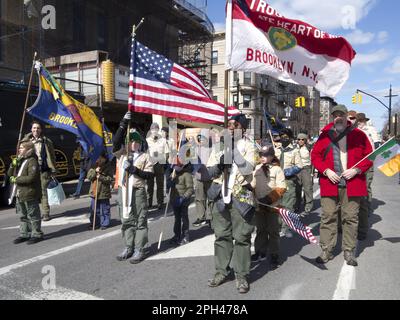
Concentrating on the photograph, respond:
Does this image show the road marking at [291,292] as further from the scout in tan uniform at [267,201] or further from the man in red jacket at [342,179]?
the man in red jacket at [342,179]

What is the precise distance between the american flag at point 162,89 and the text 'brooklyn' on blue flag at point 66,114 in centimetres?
193

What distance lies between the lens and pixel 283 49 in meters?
5.23

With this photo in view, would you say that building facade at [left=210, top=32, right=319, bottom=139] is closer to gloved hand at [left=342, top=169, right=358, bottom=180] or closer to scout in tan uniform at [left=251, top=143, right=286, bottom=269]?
scout in tan uniform at [left=251, top=143, right=286, bottom=269]

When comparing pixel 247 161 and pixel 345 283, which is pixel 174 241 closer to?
pixel 247 161

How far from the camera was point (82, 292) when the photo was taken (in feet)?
13.3

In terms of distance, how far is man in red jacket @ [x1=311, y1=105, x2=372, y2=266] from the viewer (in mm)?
4902

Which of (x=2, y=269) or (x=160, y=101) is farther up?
(x=160, y=101)

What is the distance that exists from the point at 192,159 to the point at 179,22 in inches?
1023

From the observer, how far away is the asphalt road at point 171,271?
4.02 meters

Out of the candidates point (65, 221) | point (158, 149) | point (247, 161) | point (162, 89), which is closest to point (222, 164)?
point (247, 161)
